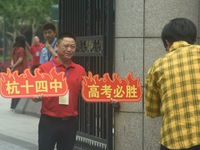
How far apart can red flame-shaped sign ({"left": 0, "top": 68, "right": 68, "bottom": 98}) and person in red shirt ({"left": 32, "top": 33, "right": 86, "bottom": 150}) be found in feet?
0.30

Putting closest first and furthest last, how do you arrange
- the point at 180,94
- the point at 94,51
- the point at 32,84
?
1. the point at 180,94
2. the point at 32,84
3. the point at 94,51

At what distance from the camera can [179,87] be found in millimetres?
4355

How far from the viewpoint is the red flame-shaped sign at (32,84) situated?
588 cm

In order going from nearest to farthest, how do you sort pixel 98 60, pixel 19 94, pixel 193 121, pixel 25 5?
1. pixel 193 121
2. pixel 19 94
3. pixel 98 60
4. pixel 25 5

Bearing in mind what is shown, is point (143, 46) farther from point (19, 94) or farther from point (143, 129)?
point (19, 94)

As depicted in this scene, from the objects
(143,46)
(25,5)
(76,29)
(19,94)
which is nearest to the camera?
(19,94)

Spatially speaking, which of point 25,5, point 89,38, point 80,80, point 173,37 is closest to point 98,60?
point 89,38

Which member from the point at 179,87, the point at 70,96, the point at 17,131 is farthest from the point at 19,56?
the point at 179,87

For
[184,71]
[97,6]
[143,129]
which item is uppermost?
[97,6]

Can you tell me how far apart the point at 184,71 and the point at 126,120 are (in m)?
3.51

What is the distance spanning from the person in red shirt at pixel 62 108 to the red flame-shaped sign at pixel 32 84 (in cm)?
9

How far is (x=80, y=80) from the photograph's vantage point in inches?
240

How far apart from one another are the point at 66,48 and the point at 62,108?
591mm

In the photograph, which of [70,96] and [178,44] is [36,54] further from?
[178,44]
